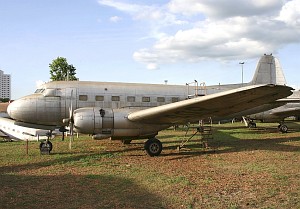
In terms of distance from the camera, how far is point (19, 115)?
45.6ft

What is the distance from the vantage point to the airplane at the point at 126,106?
457 inches

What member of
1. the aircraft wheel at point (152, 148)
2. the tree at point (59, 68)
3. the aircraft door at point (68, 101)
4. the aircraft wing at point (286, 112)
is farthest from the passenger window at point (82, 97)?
the tree at point (59, 68)

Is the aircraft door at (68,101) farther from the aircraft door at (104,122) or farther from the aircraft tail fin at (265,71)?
the aircraft tail fin at (265,71)

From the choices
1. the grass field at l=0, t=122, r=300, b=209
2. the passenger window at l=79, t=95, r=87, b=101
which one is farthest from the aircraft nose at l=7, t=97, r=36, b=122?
the passenger window at l=79, t=95, r=87, b=101

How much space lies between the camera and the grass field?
22.1 ft

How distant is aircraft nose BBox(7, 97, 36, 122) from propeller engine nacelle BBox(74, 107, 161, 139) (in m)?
2.68

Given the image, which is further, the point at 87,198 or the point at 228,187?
the point at 228,187

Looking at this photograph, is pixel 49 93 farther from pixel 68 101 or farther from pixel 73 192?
pixel 73 192

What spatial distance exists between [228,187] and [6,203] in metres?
5.56

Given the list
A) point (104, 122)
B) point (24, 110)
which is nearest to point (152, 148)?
point (104, 122)

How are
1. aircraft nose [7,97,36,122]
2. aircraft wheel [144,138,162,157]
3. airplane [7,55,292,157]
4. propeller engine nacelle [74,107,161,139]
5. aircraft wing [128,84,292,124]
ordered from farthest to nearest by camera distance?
aircraft nose [7,97,36,122], aircraft wheel [144,138,162,157], propeller engine nacelle [74,107,161,139], airplane [7,55,292,157], aircraft wing [128,84,292,124]

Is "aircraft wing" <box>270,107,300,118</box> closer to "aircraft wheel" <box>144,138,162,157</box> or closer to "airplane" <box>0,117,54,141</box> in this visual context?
"aircraft wheel" <box>144,138,162,157</box>

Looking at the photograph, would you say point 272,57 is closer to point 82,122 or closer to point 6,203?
point 82,122

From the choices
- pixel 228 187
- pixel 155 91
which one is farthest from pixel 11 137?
pixel 228 187
